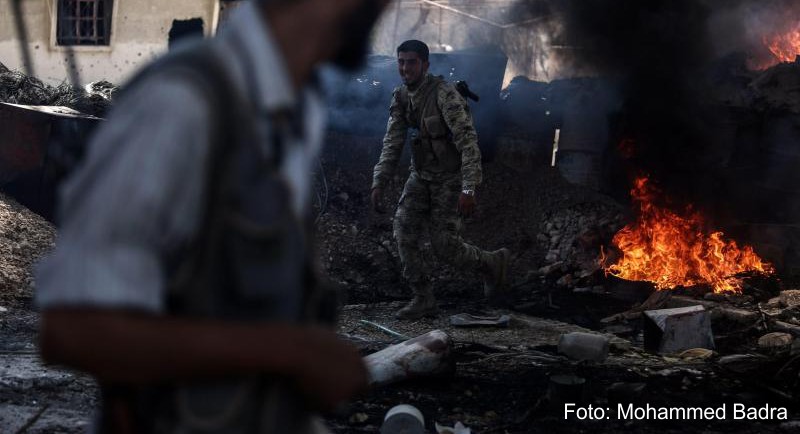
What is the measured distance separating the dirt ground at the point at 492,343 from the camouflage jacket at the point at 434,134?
4.38 feet

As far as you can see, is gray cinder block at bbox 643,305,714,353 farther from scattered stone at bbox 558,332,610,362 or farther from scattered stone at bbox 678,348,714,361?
scattered stone at bbox 558,332,610,362

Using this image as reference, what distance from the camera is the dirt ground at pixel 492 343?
4523 millimetres

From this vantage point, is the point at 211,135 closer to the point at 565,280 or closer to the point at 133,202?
the point at 133,202

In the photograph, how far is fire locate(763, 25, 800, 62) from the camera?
12.9 metres

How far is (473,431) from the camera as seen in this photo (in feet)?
14.4

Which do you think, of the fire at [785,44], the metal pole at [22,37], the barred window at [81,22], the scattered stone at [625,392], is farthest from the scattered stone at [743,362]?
the metal pole at [22,37]

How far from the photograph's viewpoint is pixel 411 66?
278 inches

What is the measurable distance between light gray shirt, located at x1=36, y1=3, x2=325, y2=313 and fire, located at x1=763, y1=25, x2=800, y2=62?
528 inches

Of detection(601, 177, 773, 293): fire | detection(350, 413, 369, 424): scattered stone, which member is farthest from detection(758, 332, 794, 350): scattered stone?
detection(350, 413, 369, 424): scattered stone

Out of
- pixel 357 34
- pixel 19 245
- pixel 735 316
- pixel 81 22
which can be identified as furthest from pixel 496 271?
pixel 81 22

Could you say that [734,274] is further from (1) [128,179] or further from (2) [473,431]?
(1) [128,179]

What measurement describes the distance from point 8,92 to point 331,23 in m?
13.2

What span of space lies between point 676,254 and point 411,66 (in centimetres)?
404

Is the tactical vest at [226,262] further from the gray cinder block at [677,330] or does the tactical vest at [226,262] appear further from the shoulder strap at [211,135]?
the gray cinder block at [677,330]
